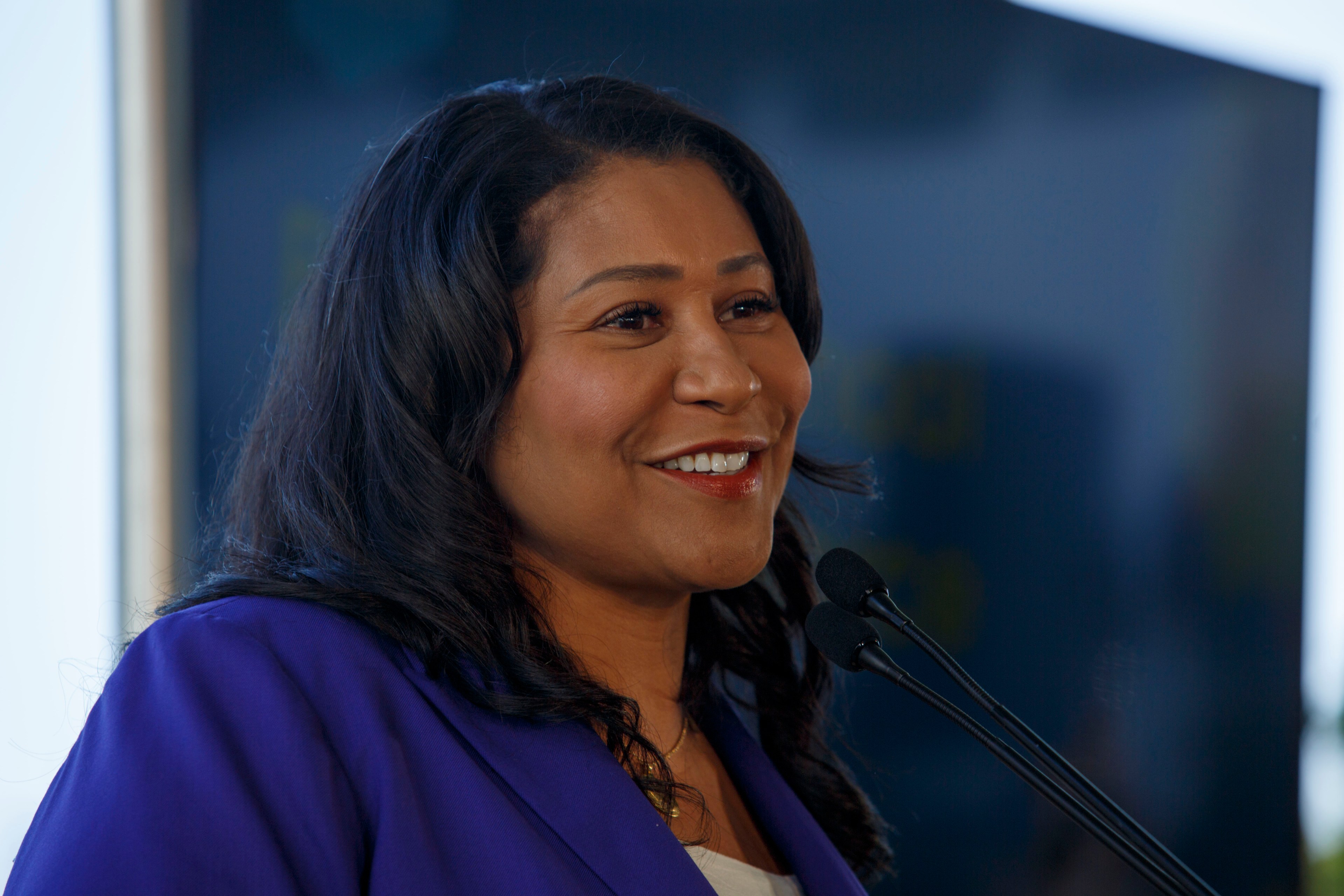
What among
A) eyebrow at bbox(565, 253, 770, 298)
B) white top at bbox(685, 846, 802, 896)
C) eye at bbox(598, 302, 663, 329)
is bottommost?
white top at bbox(685, 846, 802, 896)

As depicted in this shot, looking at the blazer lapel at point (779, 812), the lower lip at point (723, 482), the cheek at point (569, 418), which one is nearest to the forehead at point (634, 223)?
the cheek at point (569, 418)

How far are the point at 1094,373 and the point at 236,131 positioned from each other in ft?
5.99

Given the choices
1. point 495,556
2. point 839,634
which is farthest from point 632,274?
point 839,634

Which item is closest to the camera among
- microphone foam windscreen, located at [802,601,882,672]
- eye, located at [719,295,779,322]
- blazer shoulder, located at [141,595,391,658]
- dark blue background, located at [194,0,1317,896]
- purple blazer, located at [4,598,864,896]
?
purple blazer, located at [4,598,864,896]

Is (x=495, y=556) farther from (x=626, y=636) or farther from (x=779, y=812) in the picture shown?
(x=779, y=812)

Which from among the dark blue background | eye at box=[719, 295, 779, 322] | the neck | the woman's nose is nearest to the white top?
the neck

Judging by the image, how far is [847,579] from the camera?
1171 mm

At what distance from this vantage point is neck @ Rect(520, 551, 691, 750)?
4.32 feet

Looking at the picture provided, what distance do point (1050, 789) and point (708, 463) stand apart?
0.51 meters

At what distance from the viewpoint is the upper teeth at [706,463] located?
1275 mm

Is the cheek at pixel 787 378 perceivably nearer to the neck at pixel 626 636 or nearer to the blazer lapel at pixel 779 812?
the neck at pixel 626 636

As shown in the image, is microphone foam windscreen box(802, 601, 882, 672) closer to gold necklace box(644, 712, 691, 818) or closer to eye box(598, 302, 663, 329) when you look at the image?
gold necklace box(644, 712, 691, 818)

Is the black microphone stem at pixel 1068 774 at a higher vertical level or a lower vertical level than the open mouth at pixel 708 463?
lower

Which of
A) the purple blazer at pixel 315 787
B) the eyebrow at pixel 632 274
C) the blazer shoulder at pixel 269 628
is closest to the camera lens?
the purple blazer at pixel 315 787
